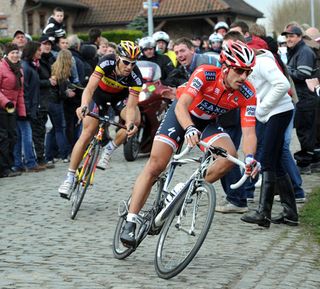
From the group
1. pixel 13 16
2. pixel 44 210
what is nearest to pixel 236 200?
pixel 44 210

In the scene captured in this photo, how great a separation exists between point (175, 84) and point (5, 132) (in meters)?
4.11

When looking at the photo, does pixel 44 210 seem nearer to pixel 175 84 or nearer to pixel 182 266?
pixel 182 266

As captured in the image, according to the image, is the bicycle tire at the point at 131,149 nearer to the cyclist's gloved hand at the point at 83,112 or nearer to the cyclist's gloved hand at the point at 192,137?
the cyclist's gloved hand at the point at 83,112

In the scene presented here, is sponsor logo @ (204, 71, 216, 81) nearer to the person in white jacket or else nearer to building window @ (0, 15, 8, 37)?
the person in white jacket

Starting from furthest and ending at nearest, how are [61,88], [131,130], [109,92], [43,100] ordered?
[61,88], [43,100], [109,92], [131,130]

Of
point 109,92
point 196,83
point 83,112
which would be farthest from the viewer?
point 109,92

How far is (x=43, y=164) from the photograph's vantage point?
14484 millimetres

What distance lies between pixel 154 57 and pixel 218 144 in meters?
8.60

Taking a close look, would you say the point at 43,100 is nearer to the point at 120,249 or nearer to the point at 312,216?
the point at 312,216

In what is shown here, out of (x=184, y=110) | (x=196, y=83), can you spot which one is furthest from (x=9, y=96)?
(x=184, y=110)

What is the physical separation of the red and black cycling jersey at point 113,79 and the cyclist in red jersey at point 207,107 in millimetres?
2313

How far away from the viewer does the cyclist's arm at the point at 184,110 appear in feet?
23.0

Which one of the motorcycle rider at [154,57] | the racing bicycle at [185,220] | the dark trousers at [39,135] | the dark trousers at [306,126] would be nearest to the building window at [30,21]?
the motorcycle rider at [154,57]

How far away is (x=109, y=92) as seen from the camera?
10672 mm
